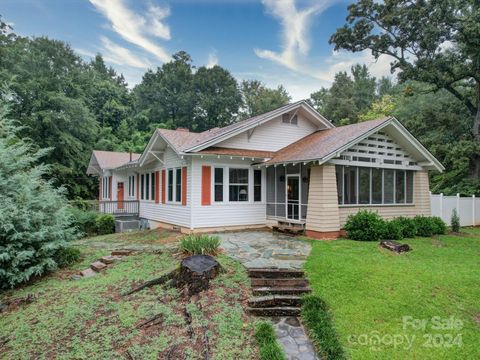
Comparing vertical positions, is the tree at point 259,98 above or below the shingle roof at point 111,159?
above

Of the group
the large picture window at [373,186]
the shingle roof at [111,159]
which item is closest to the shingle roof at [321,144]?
the large picture window at [373,186]

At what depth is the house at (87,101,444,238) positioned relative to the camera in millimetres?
11008

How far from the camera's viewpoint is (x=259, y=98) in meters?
43.9

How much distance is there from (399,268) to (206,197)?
7.02 meters

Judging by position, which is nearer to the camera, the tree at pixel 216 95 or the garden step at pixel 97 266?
the garden step at pixel 97 266

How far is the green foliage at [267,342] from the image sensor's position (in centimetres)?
401

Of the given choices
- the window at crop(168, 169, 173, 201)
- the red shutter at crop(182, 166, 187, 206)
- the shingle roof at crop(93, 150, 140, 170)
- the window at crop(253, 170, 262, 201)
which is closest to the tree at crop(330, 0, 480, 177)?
the window at crop(253, 170, 262, 201)

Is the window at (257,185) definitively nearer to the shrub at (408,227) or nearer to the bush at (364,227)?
the bush at (364,227)

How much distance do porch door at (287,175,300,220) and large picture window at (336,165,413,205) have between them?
5.23 feet

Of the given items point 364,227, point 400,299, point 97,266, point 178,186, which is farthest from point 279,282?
point 178,186

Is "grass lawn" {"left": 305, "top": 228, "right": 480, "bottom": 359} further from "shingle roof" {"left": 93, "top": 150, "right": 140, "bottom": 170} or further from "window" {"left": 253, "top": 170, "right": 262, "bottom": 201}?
"shingle roof" {"left": 93, "top": 150, "right": 140, "bottom": 170}

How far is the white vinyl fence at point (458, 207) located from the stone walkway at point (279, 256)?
26.1 ft

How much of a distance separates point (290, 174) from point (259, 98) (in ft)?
109

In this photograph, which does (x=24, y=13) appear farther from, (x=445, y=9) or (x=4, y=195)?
(x=445, y=9)
